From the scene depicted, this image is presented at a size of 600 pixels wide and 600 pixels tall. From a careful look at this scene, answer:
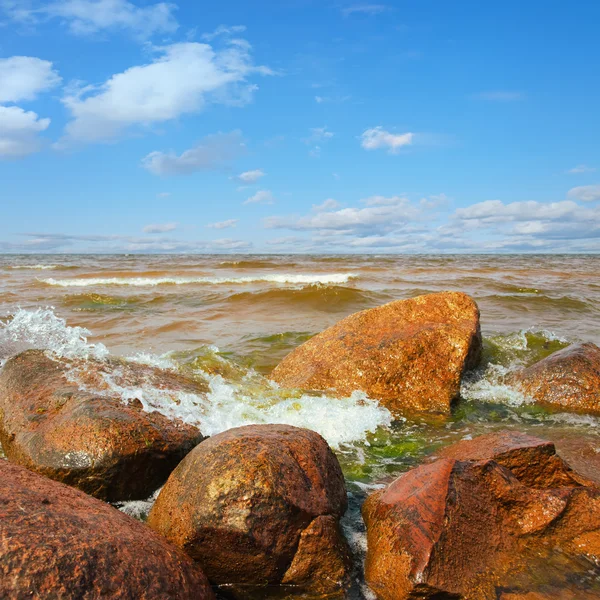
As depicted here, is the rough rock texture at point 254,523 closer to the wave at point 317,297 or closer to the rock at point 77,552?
the rock at point 77,552

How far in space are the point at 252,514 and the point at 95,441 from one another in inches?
48.7

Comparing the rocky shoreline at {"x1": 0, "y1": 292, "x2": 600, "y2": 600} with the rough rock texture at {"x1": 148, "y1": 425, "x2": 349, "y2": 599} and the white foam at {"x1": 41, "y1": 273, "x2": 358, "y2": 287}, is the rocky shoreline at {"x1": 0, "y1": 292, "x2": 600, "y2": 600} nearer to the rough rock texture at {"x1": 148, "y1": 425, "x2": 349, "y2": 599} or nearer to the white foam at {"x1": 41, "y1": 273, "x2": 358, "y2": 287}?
the rough rock texture at {"x1": 148, "y1": 425, "x2": 349, "y2": 599}

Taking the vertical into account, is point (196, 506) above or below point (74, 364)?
below

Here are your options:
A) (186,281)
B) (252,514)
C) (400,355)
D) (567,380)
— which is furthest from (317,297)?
(252,514)

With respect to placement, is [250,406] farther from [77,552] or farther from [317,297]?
[317,297]

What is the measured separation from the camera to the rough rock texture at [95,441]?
3.24 metres

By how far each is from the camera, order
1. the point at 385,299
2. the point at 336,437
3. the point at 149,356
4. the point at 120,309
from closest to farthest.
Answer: the point at 336,437, the point at 149,356, the point at 120,309, the point at 385,299

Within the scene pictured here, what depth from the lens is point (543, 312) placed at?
10.8 metres

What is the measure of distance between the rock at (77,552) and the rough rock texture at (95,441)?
597 millimetres

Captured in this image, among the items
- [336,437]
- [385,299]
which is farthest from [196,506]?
[385,299]

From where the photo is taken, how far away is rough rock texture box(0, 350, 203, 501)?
3.24 meters

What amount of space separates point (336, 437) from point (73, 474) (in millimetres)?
2222

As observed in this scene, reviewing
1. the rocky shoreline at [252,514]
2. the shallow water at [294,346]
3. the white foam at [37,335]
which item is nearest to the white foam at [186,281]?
the shallow water at [294,346]

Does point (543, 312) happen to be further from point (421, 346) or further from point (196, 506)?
point (196, 506)
